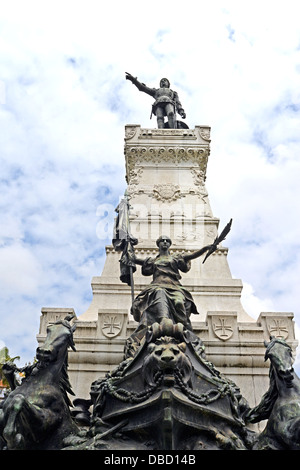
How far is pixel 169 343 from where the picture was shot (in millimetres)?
6801

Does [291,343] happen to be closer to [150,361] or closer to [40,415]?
[150,361]

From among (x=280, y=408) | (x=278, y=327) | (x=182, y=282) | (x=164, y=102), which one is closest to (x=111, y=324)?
(x=182, y=282)

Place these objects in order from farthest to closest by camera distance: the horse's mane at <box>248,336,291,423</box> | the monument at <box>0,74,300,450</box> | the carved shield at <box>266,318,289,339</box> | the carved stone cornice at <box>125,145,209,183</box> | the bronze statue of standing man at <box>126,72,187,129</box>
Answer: the bronze statue of standing man at <box>126,72,187,129</box>
the carved stone cornice at <box>125,145,209,183</box>
the carved shield at <box>266,318,289,339</box>
the horse's mane at <box>248,336,291,423</box>
the monument at <box>0,74,300,450</box>

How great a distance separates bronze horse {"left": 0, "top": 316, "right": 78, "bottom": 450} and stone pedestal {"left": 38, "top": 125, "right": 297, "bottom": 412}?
272cm

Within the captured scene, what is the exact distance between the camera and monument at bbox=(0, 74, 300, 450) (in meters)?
6.25

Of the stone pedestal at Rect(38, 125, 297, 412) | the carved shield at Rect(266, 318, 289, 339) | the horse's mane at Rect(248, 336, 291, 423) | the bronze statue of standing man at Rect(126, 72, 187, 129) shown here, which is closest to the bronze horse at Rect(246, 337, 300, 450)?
the horse's mane at Rect(248, 336, 291, 423)

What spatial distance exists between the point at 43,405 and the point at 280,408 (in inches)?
127

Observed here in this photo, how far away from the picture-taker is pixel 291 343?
10.4 meters

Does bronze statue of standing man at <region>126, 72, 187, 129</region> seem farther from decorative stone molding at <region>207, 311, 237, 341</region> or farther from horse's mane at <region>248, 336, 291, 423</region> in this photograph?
horse's mane at <region>248, 336, 291, 423</region>

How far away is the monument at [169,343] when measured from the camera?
6250 mm

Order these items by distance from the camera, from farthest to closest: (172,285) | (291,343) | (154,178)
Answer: (154,178) < (291,343) < (172,285)
